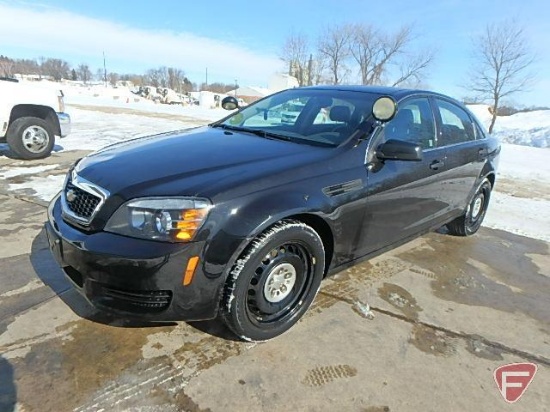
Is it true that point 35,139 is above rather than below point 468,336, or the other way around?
above

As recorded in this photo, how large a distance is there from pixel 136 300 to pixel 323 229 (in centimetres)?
122

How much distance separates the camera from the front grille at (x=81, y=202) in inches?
90.0

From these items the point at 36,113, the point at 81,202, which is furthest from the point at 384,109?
the point at 36,113

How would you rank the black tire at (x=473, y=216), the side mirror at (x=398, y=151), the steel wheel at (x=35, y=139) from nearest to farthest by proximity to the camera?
1. the side mirror at (x=398, y=151)
2. the black tire at (x=473, y=216)
3. the steel wheel at (x=35, y=139)

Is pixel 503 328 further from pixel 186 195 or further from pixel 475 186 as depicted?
pixel 186 195

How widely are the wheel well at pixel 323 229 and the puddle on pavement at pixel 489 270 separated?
42.9 inches

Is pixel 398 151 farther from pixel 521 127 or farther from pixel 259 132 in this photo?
pixel 521 127

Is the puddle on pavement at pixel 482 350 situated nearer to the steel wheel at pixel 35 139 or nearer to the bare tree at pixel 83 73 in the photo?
the steel wheel at pixel 35 139

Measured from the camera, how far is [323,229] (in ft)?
8.82

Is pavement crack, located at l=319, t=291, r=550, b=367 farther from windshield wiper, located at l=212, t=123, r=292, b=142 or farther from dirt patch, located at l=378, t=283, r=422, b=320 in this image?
windshield wiper, located at l=212, t=123, r=292, b=142

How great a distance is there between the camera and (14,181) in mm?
5742

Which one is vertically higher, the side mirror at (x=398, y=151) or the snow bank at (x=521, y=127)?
the side mirror at (x=398, y=151)

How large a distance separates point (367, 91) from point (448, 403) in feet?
7.78

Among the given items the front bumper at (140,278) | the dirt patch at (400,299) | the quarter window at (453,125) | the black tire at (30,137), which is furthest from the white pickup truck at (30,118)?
the dirt patch at (400,299)
